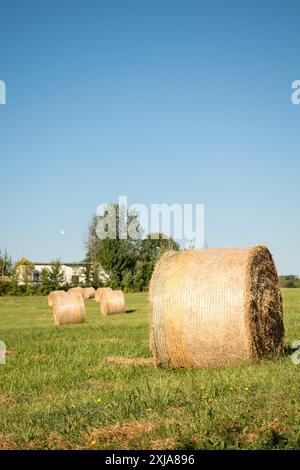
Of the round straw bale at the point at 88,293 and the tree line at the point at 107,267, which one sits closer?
the round straw bale at the point at 88,293

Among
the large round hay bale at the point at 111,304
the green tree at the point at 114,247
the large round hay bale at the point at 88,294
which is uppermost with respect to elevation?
the green tree at the point at 114,247

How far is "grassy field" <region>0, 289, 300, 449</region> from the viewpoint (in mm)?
5309

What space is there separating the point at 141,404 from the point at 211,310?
11.9ft

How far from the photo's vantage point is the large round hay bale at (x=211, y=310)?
1002 centimetres

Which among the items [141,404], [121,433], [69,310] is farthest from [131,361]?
[69,310]

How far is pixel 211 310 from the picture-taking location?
10.1 meters

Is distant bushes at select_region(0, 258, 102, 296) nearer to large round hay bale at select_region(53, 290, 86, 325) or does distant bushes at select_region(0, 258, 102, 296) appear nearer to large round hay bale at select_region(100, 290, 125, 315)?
large round hay bale at select_region(100, 290, 125, 315)

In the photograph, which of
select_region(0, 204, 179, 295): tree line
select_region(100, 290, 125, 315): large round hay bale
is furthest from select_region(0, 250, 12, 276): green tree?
select_region(100, 290, 125, 315): large round hay bale

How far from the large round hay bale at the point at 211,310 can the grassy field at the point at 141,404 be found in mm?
453

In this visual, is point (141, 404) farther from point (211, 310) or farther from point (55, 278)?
point (55, 278)

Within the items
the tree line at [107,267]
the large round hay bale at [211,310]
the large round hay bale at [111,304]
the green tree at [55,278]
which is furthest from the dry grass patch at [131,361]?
the green tree at [55,278]

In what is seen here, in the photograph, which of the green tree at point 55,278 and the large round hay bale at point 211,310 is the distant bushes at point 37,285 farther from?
the large round hay bale at point 211,310

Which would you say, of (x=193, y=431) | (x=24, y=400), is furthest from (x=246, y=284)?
(x=193, y=431)

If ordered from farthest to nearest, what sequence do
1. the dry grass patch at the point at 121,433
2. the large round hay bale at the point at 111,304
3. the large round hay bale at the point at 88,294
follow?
1. the large round hay bale at the point at 88,294
2. the large round hay bale at the point at 111,304
3. the dry grass patch at the point at 121,433
